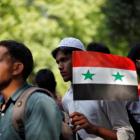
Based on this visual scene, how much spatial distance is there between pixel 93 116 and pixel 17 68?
1.02 meters

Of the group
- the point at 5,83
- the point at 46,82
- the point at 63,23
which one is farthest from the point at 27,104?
the point at 63,23

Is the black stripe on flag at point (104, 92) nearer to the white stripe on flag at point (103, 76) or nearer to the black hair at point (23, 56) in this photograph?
the white stripe on flag at point (103, 76)

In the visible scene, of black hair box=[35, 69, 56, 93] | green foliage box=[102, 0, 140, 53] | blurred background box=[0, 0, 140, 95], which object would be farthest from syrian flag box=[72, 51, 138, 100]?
green foliage box=[102, 0, 140, 53]

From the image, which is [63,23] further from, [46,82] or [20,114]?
[20,114]

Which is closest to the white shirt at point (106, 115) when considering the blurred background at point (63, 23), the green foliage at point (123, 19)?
the blurred background at point (63, 23)

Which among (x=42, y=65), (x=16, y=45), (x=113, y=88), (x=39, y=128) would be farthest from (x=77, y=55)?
(x=42, y=65)

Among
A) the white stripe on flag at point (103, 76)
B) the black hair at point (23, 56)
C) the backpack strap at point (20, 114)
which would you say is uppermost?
the black hair at point (23, 56)

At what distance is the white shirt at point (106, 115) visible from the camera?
4.81 metres

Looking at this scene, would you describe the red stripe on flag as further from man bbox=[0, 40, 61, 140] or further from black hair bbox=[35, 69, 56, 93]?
black hair bbox=[35, 69, 56, 93]

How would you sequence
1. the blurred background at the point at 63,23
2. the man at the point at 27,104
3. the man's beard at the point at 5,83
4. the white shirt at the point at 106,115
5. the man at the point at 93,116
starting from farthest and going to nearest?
1. the blurred background at the point at 63,23
2. the white shirt at the point at 106,115
3. the man at the point at 93,116
4. the man's beard at the point at 5,83
5. the man at the point at 27,104

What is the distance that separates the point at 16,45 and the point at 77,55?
0.94 m

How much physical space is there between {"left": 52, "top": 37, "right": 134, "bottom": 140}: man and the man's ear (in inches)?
26.7

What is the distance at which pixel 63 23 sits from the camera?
2370cm

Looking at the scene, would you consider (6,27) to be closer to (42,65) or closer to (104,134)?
(42,65)
